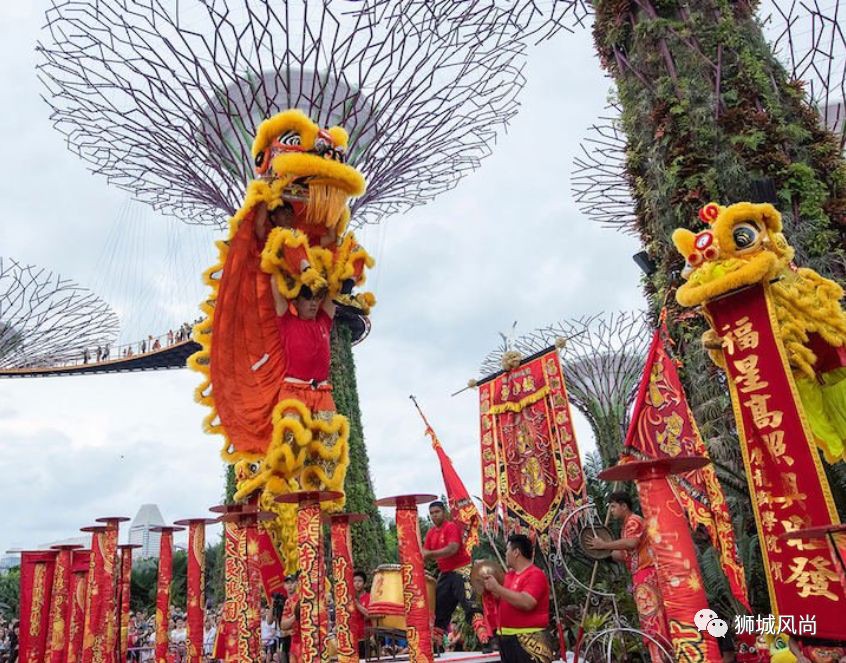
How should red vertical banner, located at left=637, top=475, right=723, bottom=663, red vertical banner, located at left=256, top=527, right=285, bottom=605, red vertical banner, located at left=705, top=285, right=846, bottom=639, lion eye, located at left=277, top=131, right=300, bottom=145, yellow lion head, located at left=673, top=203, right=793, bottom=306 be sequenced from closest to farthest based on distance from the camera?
red vertical banner, located at left=637, top=475, right=723, bottom=663 < red vertical banner, located at left=705, top=285, right=846, bottom=639 < yellow lion head, located at left=673, top=203, right=793, bottom=306 < lion eye, located at left=277, top=131, right=300, bottom=145 < red vertical banner, located at left=256, top=527, right=285, bottom=605

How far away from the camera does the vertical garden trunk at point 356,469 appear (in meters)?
14.7

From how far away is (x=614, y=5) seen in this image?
410 inches

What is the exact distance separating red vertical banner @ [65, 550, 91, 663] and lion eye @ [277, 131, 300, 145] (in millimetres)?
5306

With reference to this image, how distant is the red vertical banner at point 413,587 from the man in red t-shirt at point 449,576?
1976 mm

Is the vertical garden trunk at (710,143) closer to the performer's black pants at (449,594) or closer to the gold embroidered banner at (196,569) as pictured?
the performer's black pants at (449,594)

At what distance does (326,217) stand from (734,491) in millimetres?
5160

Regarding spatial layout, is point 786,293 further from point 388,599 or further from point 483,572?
point 388,599

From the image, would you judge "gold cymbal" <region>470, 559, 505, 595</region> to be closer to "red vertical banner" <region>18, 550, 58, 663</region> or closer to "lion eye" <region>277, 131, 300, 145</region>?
"lion eye" <region>277, 131, 300, 145</region>

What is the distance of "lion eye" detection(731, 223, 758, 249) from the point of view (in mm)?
5227

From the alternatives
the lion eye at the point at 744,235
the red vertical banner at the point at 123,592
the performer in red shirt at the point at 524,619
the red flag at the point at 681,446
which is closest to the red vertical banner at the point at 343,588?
the performer in red shirt at the point at 524,619

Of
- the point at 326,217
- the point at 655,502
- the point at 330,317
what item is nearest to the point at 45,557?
the point at 330,317

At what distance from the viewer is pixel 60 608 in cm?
852

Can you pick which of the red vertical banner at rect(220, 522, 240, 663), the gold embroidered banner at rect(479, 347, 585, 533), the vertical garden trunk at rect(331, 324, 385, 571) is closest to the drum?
the red vertical banner at rect(220, 522, 240, 663)

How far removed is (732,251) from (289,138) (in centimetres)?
351
